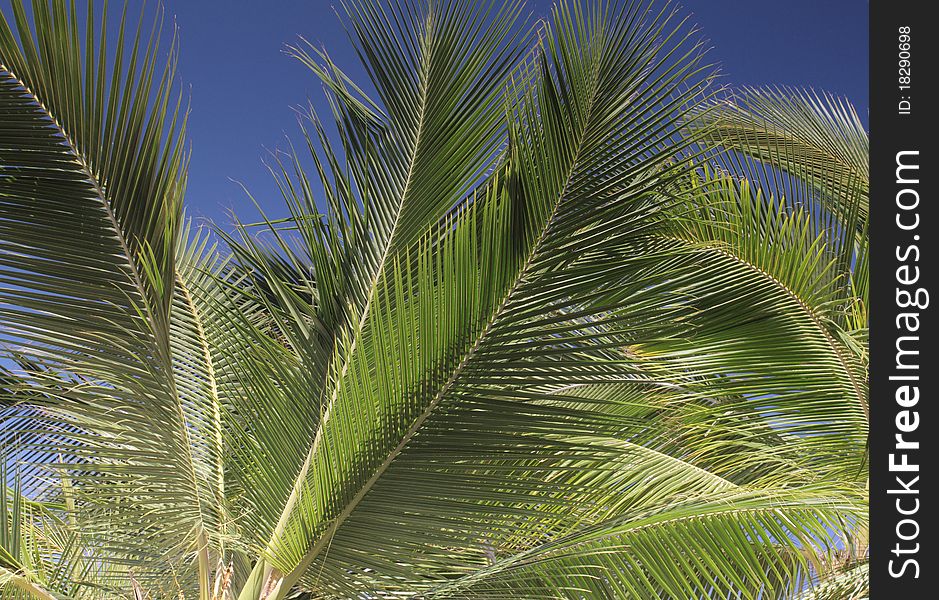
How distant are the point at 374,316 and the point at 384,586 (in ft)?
3.13

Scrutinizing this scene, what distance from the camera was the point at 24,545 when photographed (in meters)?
3.05

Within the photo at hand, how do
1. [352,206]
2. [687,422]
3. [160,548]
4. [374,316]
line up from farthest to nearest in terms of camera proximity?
[687,422] < [352,206] < [160,548] < [374,316]

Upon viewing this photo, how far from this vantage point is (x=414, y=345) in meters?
2.74

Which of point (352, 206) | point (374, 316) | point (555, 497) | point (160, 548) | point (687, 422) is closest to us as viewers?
point (374, 316)

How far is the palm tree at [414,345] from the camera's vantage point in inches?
111

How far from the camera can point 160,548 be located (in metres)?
3.23

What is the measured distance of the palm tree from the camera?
9.29ft

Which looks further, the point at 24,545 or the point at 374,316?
the point at 24,545
